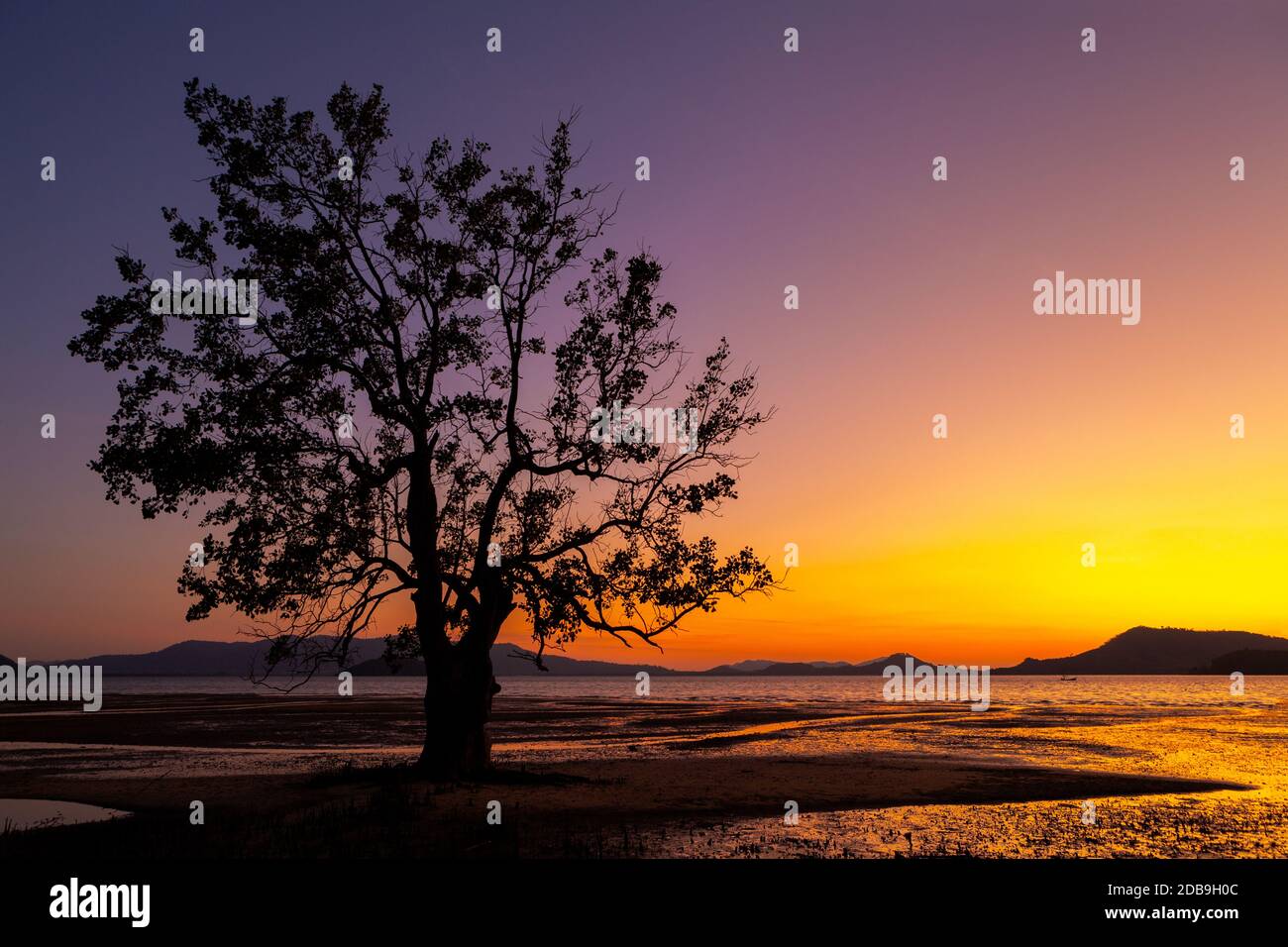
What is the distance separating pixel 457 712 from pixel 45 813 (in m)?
11.1

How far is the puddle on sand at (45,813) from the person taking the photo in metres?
23.2

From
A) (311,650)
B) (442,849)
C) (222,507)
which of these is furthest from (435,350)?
(442,849)

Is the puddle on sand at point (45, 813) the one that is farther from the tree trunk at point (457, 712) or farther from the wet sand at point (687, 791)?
the tree trunk at point (457, 712)

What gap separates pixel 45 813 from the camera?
2517 centimetres

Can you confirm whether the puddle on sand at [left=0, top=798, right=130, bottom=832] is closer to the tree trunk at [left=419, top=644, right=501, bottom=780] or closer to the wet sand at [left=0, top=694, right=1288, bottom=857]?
the wet sand at [left=0, top=694, right=1288, bottom=857]

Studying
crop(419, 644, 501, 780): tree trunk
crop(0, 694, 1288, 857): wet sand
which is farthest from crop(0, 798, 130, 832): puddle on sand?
crop(419, 644, 501, 780): tree trunk

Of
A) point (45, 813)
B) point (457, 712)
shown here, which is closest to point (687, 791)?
point (457, 712)

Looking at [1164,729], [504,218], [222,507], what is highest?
[504,218]

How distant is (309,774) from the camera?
31.8 meters

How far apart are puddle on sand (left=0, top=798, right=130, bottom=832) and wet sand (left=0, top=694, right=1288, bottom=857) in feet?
2.46

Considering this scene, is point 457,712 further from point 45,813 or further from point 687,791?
point 45,813
